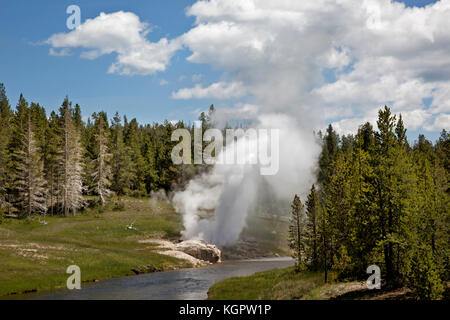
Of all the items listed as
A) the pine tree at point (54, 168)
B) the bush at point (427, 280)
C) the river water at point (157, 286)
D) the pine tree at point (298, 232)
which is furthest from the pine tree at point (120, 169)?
Answer: the bush at point (427, 280)

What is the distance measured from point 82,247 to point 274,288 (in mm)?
36743

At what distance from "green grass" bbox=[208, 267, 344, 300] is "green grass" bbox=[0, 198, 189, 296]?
19478mm

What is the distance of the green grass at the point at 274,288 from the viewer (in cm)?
3870

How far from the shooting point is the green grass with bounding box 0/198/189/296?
162 feet

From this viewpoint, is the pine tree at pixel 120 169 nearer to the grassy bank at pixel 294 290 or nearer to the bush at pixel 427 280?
the grassy bank at pixel 294 290

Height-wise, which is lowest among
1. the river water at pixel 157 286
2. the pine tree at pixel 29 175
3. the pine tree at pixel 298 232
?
the river water at pixel 157 286

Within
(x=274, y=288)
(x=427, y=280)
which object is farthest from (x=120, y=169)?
(x=427, y=280)

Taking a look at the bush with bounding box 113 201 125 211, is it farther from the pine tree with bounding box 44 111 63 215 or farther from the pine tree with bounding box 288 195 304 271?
the pine tree with bounding box 288 195 304 271

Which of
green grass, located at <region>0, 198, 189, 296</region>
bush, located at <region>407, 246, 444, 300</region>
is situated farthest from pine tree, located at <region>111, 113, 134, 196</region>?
bush, located at <region>407, 246, 444, 300</region>

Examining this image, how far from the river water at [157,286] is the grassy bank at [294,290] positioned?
310cm

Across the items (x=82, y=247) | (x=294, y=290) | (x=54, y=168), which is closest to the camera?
(x=294, y=290)

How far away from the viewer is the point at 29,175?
81312 mm

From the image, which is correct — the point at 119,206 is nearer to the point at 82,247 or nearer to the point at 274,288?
the point at 82,247
